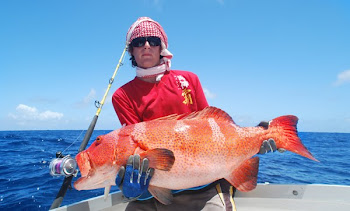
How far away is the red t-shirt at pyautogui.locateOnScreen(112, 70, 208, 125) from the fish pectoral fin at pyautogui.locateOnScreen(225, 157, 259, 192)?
1.03 m

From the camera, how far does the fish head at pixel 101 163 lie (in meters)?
2.32

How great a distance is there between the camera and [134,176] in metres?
2.25

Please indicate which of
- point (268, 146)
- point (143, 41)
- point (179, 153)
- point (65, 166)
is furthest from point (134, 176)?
point (143, 41)

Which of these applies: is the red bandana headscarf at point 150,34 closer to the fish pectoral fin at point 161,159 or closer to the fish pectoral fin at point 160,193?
the fish pectoral fin at point 161,159

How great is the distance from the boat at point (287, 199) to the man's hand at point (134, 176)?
1512 millimetres

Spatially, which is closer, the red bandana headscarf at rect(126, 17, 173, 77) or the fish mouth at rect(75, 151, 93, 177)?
the fish mouth at rect(75, 151, 93, 177)

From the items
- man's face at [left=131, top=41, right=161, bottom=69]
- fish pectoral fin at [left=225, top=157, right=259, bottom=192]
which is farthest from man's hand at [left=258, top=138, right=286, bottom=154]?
man's face at [left=131, top=41, right=161, bottom=69]

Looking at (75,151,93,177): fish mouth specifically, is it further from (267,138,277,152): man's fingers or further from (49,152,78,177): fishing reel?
(267,138,277,152): man's fingers

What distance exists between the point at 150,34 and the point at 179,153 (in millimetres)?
1692

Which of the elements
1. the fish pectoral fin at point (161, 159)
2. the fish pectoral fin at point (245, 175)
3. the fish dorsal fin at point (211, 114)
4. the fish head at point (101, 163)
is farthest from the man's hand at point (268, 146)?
the fish head at point (101, 163)

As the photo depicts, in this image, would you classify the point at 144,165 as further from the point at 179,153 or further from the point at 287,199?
the point at 287,199

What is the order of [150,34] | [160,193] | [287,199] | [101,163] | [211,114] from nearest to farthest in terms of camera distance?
[101,163], [160,193], [211,114], [150,34], [287,199]

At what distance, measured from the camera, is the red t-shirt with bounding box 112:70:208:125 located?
305 cm

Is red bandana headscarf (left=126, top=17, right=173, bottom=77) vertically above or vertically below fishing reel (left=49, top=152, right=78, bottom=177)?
above
